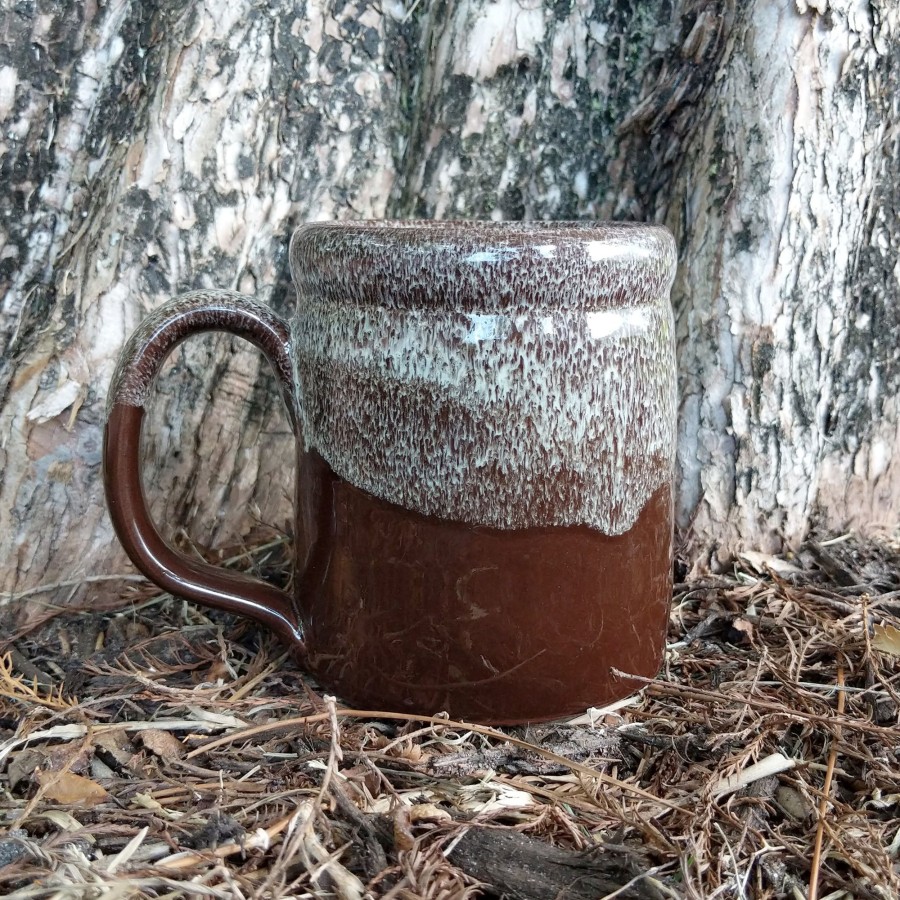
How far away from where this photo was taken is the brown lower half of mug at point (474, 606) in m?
0.87

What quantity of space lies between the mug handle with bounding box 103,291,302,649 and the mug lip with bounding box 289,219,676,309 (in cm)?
12

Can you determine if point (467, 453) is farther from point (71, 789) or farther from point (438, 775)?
point (71, 789)

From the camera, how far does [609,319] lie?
2.79ft

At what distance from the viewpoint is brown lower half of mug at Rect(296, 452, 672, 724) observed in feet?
2.86

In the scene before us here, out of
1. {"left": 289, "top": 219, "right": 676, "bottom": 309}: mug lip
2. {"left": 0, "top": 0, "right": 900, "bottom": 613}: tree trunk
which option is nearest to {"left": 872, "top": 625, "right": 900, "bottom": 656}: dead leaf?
{"left": 0, "top": 0, "right": 900, "bottom": 613}: tree trunk

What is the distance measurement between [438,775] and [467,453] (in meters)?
0.30

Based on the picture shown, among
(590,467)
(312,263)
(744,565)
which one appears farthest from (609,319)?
(744,565)

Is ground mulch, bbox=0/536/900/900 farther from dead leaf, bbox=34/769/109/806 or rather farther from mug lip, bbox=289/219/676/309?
mug lip, bbox=289/219/676/309

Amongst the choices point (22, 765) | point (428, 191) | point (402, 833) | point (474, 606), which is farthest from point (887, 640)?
point (22, 765)

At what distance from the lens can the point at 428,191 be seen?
4.04 ft

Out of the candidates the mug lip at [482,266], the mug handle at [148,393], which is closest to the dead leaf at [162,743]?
the mug handle at [148,393]

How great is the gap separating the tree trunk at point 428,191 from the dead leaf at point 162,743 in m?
0.32

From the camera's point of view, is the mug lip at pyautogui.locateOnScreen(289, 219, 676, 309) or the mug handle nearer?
the mug lip at pyautogui.locateOnScreen(289, 219, 676, 309)

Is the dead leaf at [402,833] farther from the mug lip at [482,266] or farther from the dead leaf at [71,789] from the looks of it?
the mug lip at [482,266]
